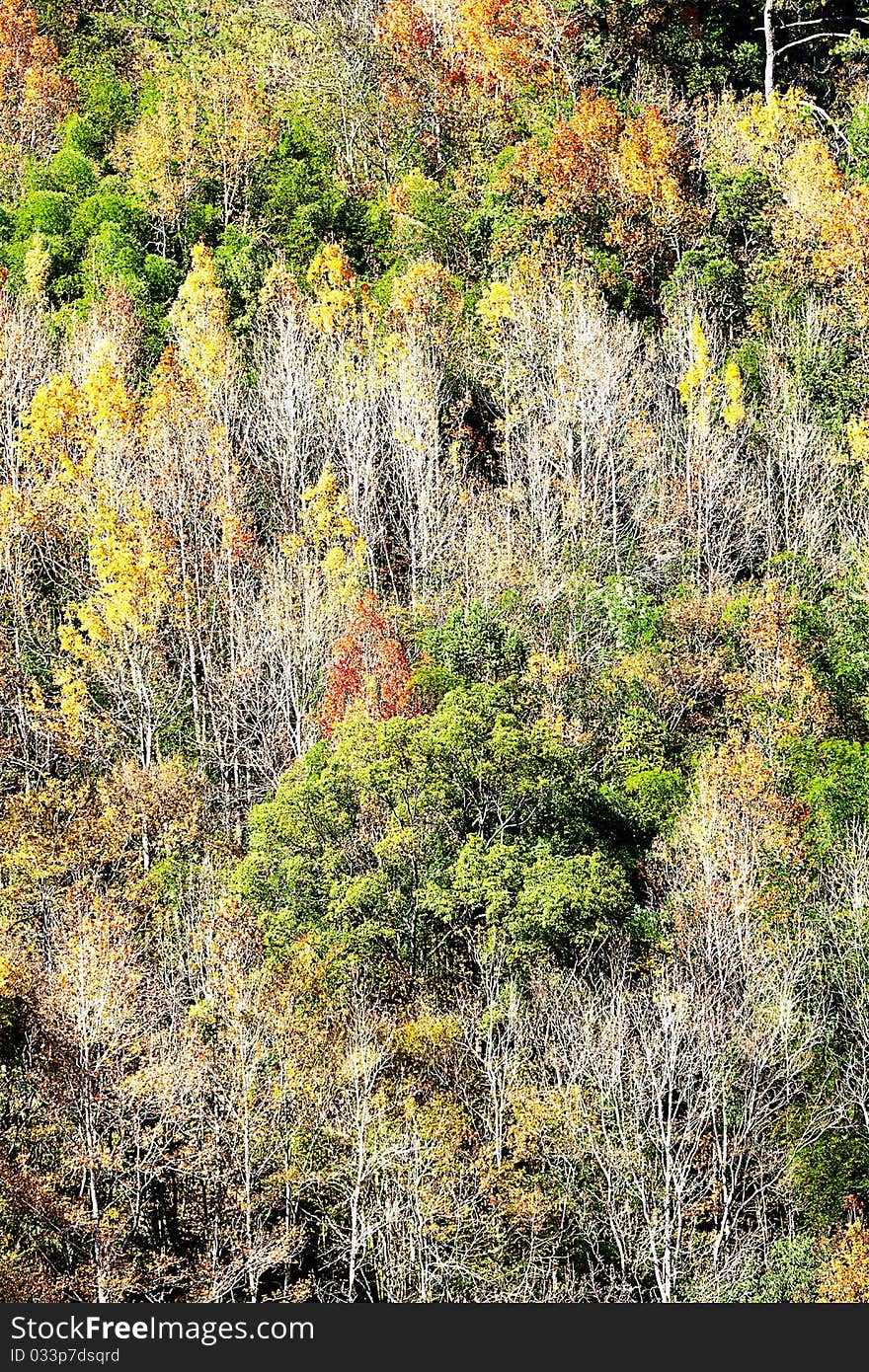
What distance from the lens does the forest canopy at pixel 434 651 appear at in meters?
34.3

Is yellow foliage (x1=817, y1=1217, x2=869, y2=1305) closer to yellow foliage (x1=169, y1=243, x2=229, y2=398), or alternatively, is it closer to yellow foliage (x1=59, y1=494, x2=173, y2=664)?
yellow foliage (x1=59, y1=494, x2=173, y2=664)

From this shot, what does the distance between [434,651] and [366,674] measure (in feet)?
5.85

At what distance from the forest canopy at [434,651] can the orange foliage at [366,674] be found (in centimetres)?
14

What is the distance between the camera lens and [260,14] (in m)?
70.4

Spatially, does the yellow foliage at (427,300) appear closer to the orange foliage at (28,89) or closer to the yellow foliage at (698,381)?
the yellow foliage at (698,381)

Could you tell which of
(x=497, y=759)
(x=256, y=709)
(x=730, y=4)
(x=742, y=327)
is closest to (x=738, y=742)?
(x=497, y=759)

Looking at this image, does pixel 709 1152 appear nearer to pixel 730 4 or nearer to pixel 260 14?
pixel 730 4

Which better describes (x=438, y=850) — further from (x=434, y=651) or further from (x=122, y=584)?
(x=122, y=584)

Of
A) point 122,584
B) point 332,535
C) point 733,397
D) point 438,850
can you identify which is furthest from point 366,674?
point 733,397

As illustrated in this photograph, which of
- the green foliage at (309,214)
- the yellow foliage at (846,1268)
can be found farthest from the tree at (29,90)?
the yellow foliage at (846,1268)

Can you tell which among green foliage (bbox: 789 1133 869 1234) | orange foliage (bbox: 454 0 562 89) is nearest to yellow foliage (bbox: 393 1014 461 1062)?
green foliage (bbox: 789 1133 869 1234)

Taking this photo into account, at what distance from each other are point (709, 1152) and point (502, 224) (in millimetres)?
31887

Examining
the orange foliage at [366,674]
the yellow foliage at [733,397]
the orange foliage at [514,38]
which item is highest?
the orange foliage at [514,38]

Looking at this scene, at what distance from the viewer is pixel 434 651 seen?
44625mm
